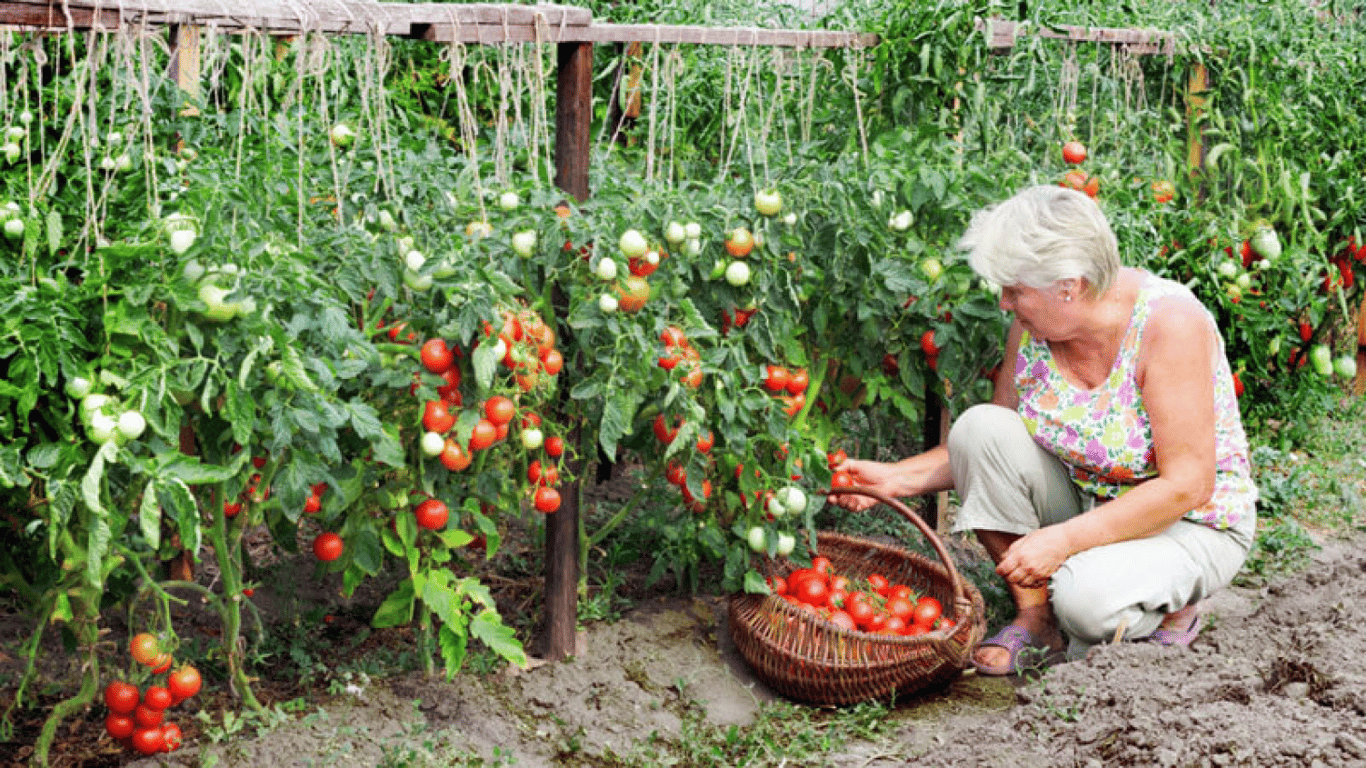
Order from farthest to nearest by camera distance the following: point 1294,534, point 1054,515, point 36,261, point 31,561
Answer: point 1294,534 < point 1054,515 < point 31,561 < point 36,261

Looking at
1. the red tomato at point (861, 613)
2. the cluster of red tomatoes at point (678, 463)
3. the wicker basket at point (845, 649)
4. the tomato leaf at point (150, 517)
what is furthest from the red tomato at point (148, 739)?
the red tomato at point (861, 613)

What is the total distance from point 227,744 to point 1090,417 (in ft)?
5.97

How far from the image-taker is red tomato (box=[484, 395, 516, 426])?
8.20 feet

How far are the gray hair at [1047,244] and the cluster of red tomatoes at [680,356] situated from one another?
61 centimetres

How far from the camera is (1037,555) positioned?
117 inches

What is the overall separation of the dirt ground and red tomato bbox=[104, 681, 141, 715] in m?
0.14

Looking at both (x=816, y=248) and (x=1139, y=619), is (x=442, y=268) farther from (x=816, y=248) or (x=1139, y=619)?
(x=1139, y=619)

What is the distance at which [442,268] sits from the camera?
7.80ft

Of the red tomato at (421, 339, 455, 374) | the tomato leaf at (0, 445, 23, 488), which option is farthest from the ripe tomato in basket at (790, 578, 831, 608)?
the tomato leaf at (0, 445, 23, 488)

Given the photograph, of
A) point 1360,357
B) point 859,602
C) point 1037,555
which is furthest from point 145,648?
point 1360,357

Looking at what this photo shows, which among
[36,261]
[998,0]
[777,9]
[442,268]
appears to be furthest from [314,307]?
[777,9]

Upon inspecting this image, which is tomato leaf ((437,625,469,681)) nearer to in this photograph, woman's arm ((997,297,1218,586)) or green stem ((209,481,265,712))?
green stem ((209,481,265,712))

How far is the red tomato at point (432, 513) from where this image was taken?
256cm

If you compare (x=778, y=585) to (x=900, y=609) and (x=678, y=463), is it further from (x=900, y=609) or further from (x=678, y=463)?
(x=678, y=463)
